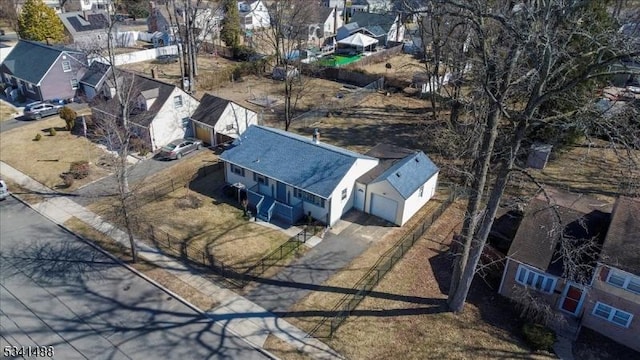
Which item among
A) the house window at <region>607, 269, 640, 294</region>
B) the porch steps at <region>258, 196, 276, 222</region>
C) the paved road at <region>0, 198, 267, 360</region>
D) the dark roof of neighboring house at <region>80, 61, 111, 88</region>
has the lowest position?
the paved road at <region>0, 198, 267, 360</region>

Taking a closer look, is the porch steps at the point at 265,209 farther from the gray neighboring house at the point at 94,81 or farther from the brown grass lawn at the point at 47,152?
the gray neighboring house at the point at 94,81

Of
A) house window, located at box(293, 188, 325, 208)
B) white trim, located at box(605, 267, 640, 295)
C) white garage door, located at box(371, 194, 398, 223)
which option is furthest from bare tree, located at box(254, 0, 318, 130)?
white trim, located at box(605, 267, 640, 295)

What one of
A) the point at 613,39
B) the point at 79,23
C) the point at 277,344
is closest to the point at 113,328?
the point at 277,344

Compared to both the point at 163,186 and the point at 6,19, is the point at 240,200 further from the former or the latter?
the point at 6,19

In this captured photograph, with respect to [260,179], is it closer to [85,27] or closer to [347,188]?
[347,188]

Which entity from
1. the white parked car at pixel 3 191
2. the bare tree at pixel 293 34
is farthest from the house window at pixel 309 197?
the white parked car at pixel 3 191

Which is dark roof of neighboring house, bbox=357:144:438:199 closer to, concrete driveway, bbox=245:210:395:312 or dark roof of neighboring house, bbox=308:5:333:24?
concrete driveway, bbox=245:210:395:312

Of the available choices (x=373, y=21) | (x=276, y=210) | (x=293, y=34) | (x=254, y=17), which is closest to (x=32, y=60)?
(x=293, y=34)
